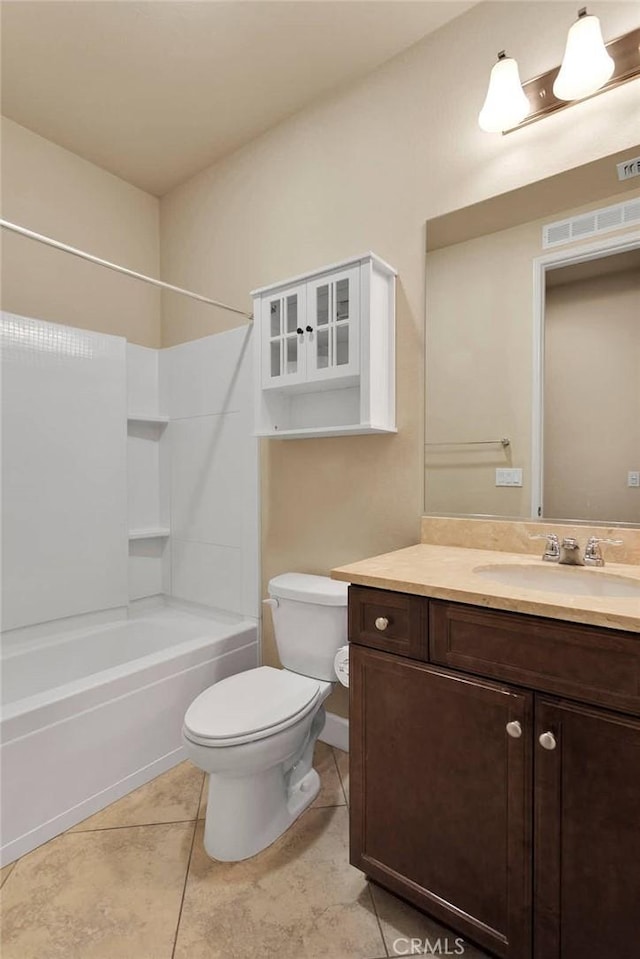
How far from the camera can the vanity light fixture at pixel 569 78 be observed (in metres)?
1.34

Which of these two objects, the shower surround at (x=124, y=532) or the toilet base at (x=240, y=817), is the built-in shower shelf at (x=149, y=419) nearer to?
the shower surround at (x=124, y=532)

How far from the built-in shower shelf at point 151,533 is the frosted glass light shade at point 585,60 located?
255 centimetres

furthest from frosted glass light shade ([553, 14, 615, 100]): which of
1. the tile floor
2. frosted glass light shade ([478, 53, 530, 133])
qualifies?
the tile floor

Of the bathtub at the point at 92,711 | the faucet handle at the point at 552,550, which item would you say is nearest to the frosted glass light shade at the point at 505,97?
the faucet handle at the point at 552,550

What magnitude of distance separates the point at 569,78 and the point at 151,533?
2577 millimetres

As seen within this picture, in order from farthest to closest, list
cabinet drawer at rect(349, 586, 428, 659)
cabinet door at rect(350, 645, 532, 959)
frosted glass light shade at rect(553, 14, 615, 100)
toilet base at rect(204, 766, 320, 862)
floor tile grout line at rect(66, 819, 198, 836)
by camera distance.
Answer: floor tile grout line at rect(66, 819, 198, 836) < toilet base at rect(204, 766, 320, 862) < frosted glass light shade at rect(553, 14, 615, 100) < cabinet drawer at rect(349, 586, 428, 659) < cabinet door at rect(350, 645, 532, 959)

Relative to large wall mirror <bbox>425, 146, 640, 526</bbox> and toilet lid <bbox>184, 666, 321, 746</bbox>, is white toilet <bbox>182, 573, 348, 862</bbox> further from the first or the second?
large wall mirror <bbox>425, 146, 640, 526</bbox>

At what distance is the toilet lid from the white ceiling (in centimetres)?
236

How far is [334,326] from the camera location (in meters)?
1.77

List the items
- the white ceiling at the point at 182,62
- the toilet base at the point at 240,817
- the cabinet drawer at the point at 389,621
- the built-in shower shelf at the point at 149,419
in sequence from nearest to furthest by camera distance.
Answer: the cabinet drawer at the point at 389,621 → the toilet base at the point at 240,817 → the white ceiling at the point at 182,62 → the built-in shower shelf at the point at 149,419

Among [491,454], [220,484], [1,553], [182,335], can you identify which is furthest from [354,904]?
[182,335]

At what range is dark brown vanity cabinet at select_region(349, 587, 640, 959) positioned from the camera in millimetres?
907

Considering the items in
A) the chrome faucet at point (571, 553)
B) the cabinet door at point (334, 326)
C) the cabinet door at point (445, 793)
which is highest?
the cabinet door at point (334, 326)

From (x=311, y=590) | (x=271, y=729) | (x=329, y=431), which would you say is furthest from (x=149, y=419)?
(x=271, y=729)
